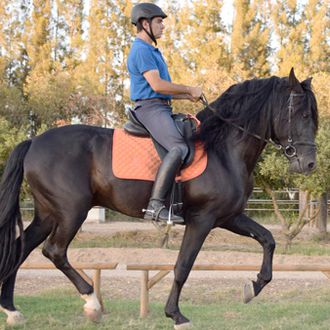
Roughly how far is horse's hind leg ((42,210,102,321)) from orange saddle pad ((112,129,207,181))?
0.53 metres

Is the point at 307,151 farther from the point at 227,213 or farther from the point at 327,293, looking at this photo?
the point at 327,293

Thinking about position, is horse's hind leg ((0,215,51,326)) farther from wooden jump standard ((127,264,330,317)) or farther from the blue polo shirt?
the blue polo shirt

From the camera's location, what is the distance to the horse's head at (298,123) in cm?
493

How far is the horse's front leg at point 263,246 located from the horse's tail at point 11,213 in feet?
6.20

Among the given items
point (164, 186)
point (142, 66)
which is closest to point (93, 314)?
point (164, 186)

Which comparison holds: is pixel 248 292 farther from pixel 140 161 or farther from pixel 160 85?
pixel 160 85

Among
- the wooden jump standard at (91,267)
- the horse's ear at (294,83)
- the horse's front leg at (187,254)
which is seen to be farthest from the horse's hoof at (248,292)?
Answer: the horse's ear at (294,83)

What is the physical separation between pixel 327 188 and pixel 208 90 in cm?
935

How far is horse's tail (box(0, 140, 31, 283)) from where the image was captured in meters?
5.06

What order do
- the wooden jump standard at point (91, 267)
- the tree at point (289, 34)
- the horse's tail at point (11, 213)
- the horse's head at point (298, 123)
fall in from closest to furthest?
the horse's head at point (298, 123) → the horse's tail at point (11, 213) → the wooden jump standard at point (91, 267) → the tree at point (289, 34)

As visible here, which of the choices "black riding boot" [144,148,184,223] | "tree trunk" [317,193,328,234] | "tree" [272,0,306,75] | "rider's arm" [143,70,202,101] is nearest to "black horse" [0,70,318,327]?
"black riding boot" [144,148,184,223]

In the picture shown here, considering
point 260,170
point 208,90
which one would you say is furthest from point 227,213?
point 208,90

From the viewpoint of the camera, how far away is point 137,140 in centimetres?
512

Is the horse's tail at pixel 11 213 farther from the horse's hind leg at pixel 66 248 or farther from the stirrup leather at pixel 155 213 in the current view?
the stirrup leather at pixel 155 213
